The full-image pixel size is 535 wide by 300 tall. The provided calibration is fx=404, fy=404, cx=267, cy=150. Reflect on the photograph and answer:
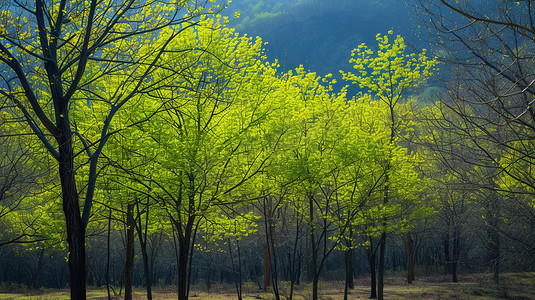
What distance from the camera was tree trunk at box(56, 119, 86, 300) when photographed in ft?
20.6

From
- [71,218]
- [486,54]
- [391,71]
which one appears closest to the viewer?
[486,54]

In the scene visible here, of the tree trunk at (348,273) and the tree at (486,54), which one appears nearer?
the tree at (486,54)

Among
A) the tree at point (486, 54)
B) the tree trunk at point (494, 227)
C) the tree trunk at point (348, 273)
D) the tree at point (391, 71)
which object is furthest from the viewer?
the tree at point (391, 71)

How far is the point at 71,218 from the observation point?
6.33 meters

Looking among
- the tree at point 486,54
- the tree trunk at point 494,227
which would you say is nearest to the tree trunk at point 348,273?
the tree trunk at point 494,227

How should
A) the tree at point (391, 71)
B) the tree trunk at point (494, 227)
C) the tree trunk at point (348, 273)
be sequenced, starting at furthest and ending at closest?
1. the tree at point (391, 71)
2. the tree trunk at point (348, 273)
3. the tree trunk at point (494, 227)

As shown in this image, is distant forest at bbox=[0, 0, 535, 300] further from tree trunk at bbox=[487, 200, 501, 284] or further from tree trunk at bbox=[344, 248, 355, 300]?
tree trunk at bbox=[344, 248, 355, 300]

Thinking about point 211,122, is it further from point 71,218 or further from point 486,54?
point 486,54

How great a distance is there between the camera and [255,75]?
440 inches

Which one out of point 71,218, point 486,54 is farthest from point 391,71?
point 71,218

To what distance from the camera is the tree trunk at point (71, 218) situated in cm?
627

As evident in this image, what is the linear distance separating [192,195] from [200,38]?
4219 mm

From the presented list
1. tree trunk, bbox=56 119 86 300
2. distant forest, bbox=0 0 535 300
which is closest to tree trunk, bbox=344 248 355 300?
distant forest, bbox=0 0 535 300

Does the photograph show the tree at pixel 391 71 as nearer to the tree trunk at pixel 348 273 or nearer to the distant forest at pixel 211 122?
the distant forest at pixel 211 122
